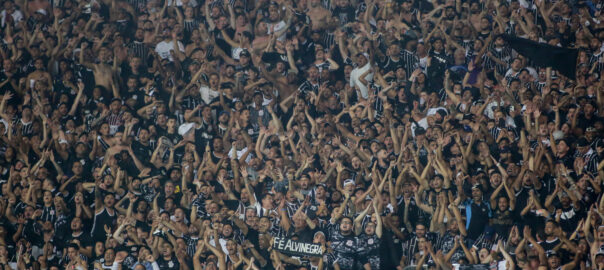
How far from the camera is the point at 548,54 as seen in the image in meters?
8.44

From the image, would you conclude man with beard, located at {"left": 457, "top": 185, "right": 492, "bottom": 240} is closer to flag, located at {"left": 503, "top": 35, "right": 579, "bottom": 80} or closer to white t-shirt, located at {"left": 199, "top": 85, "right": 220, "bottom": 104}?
flag, located at {"left": 503, "top": 35, "right": 579, "bottom": 80}

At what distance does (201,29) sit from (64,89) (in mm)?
1554

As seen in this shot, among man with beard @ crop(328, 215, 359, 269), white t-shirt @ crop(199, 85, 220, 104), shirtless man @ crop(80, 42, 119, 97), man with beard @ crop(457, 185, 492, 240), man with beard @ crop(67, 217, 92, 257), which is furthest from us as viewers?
shirtless man @ crop(80, 42, 119, 97)

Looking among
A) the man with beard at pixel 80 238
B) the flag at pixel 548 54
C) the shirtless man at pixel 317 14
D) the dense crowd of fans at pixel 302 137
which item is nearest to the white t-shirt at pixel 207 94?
the dense crowd of fans at pixel 302 137

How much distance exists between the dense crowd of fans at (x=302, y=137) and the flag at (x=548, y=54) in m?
0.06

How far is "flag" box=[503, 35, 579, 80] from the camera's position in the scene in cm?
838

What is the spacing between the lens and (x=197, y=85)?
28.9 ft

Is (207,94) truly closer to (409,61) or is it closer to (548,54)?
(409,61)

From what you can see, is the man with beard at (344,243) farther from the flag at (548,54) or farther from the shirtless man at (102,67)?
the shirtless man at (102,67)

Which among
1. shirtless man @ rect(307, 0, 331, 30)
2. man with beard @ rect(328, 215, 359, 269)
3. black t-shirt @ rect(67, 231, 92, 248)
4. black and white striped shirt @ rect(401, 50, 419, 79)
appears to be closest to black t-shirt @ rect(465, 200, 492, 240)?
man with beard @ rect(328, 215, 359, 269)

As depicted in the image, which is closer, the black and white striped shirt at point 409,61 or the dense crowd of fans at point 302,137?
the dense crowd of fans at point 302,137

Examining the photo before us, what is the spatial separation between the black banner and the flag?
277 centimetres

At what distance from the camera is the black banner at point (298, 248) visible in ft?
27.4

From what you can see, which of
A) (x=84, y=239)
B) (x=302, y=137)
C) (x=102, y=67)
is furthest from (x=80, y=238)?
(x=302, y=137)
